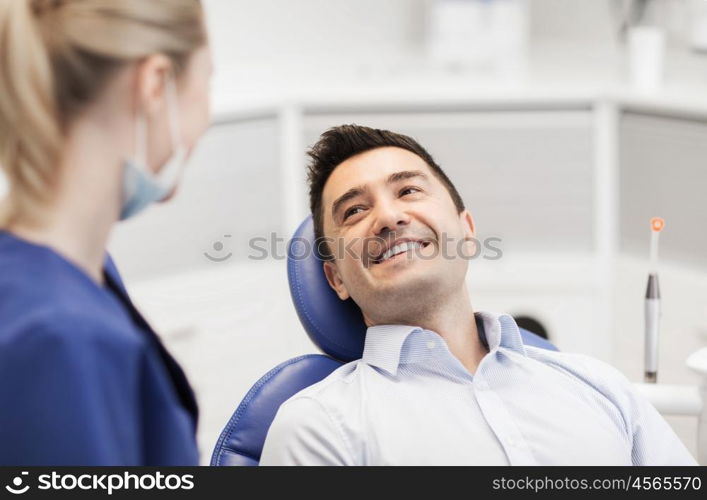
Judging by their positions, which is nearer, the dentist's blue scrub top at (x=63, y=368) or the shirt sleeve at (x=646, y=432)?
the dentist's blue scrub top at (x=63, y=368)

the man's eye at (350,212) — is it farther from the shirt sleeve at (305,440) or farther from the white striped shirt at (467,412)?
the shirt sleeve at (305,440)

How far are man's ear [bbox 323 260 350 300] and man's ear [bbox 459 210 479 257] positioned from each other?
0.21m

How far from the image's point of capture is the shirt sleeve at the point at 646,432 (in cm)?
148

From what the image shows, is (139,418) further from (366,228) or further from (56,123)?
(366,228)

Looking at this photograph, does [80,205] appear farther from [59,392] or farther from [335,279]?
[335,279]

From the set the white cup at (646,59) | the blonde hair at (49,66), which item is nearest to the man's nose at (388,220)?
the blonde hair at (49,66)

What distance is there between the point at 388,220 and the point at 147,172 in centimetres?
59

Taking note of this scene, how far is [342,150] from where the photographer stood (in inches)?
66.2

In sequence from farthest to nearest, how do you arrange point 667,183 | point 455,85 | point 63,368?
point 455,85 < point 667,183 < point 63,368

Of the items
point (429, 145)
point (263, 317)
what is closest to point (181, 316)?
point (263, 317)

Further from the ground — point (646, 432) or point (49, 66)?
point (49, 66)

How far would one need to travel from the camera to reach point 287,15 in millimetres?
3141

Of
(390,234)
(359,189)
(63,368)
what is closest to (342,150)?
(359,189)

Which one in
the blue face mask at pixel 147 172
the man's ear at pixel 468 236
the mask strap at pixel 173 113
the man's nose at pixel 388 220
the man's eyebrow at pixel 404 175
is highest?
the mask strap at pixel 173 113
